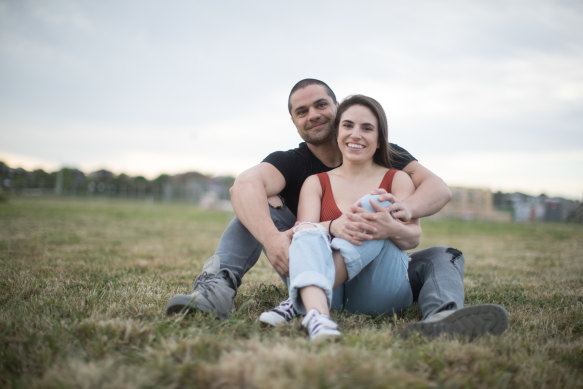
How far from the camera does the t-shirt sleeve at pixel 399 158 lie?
2279 millimetres

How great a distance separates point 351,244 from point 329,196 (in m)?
0.47

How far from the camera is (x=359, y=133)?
204 centimetres

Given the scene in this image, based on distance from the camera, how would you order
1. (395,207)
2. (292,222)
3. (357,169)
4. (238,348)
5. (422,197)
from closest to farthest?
(238,348)
(395,207)
(422,197)
(357,169)
(292,222)

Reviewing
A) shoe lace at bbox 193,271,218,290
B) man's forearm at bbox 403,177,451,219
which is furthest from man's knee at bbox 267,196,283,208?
man's forearm at bbox 403,177,451,219

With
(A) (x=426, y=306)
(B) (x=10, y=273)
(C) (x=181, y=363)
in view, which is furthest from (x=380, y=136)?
(B) (x=10, y=273)

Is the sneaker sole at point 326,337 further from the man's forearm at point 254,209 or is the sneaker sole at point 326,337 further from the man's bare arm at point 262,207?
the man's forearm at point 254,209

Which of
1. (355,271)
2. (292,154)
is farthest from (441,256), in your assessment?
(292,154)

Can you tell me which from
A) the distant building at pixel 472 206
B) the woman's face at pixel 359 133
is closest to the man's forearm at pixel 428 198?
the woman's face at pixel 359 133

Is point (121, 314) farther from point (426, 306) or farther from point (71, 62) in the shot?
point (71, 62)

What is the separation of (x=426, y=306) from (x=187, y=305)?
1.23 m

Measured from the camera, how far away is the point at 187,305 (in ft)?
5.44

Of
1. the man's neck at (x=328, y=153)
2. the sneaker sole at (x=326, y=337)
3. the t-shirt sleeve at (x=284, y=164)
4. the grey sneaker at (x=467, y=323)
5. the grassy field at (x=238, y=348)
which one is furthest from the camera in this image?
the man's neck at (x=328, y=153)

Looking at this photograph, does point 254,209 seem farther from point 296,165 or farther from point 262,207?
point 296,165

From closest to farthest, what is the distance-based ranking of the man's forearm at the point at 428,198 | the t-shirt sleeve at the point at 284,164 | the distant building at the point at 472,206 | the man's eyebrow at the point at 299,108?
the man's forearm at the point at 428,198, the t-shirt sleeve at the point at 284,164, the man's eyebrow at the point at 299,108, the distant building at the point at 472,206
